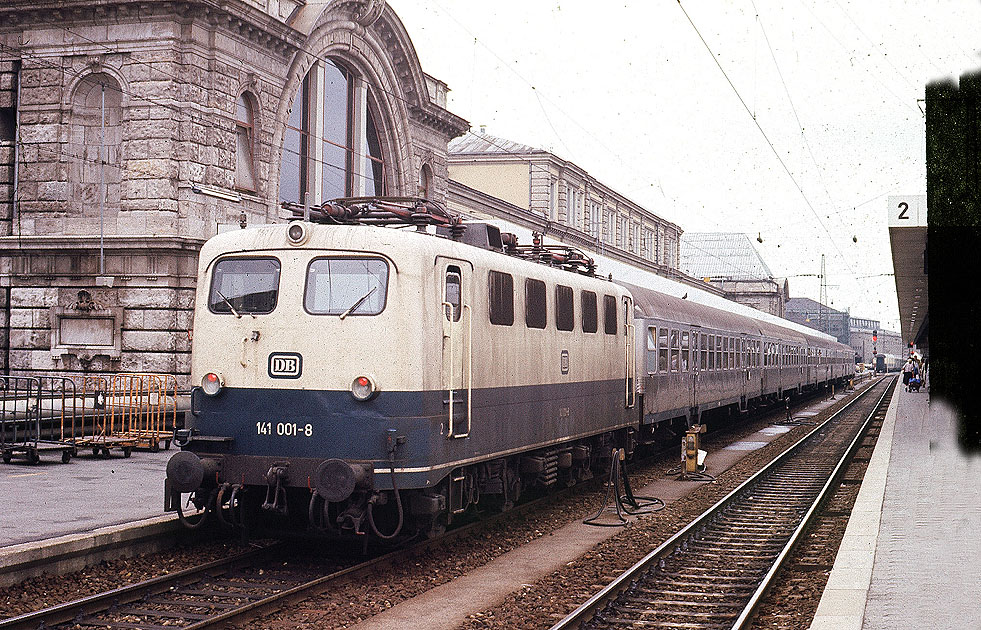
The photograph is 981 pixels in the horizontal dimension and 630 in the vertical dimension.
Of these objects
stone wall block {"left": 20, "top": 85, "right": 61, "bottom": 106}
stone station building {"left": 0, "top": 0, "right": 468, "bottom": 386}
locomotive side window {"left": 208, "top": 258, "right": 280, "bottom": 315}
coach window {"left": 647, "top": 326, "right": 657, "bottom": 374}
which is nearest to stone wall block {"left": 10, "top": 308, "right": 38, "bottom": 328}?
→ stone station building {"left": 0, "top": 0, "right": 468, "bottom": 386}

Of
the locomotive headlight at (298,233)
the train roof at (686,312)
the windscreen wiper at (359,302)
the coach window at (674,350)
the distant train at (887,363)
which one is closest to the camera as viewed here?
the windscreen wiper at (359,302)

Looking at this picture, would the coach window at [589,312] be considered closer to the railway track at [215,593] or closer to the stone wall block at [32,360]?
the railway track at [215,593]

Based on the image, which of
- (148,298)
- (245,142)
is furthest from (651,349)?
(245,142)

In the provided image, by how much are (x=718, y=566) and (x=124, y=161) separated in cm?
1945

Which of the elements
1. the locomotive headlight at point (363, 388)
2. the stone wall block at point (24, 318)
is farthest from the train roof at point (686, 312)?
the stone wall block at point (24, 318)

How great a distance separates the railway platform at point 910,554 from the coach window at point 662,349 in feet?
14.7

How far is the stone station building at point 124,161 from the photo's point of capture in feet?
84.8

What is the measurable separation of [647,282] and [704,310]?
A: 1843 mm

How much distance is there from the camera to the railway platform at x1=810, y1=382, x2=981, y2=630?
8.16m

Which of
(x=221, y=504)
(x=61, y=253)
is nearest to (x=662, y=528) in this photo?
(x=221, y=504)

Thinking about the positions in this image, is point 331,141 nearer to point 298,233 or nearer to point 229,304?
point 229,304

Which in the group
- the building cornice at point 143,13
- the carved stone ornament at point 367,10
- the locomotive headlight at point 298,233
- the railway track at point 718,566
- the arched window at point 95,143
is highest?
the carved stone ornament at point 367,10

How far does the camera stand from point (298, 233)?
37.0 feet

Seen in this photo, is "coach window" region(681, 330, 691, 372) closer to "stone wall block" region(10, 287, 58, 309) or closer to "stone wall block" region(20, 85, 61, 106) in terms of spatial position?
"stone wall block" region(10, 287, 58, 309)
